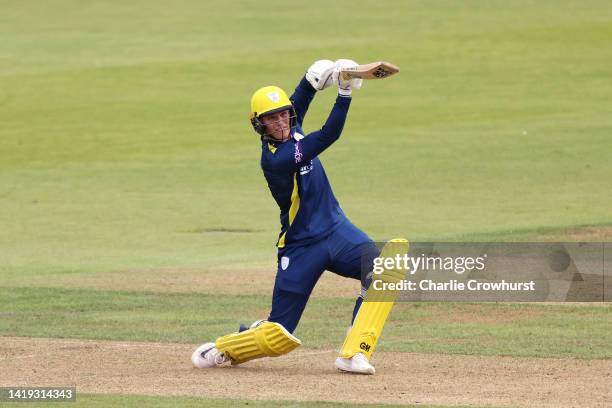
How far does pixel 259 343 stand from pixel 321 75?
6.82 feet

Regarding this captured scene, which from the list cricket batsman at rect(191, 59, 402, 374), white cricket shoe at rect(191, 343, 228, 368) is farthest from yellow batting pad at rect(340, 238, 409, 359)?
white cricket shoe at rect(191, 343, 228, 368)

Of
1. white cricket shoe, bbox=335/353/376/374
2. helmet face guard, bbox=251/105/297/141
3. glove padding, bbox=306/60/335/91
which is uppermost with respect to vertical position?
glove padding, bbox=306/60/335/91

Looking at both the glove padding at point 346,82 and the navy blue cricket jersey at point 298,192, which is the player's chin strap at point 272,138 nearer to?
the navy blue cricket jersey at point 298,192

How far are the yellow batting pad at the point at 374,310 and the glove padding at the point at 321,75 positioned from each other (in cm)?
134

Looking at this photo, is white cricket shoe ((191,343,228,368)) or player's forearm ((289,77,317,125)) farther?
player's forearm ((289,77,317,125))

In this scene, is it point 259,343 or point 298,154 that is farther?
point 259,343

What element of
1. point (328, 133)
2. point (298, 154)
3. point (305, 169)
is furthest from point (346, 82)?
point (305, 169)

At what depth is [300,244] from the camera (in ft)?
34.1

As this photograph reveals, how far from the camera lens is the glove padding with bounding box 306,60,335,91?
1048cm

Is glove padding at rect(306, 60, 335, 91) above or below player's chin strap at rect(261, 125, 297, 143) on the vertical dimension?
above

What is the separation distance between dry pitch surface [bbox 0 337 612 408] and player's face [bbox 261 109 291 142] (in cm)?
179

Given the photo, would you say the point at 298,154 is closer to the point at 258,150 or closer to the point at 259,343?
the point at 259,343

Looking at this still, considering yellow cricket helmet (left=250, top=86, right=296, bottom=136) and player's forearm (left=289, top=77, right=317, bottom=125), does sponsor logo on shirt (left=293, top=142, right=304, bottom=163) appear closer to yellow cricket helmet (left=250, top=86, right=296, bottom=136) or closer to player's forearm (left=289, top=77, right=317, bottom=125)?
yellow cricket helmet (left=250, top=86, right=296, bottom=136)

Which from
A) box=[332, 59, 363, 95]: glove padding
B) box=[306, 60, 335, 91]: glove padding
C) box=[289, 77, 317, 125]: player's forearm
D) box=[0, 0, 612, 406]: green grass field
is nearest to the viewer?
box=[332, 59, 363, 95]: glove padding
